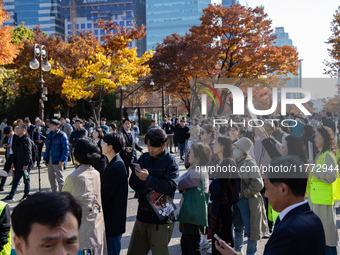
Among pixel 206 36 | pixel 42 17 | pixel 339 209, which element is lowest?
pixel 339 209

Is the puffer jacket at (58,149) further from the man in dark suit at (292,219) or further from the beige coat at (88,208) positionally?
the man in dark suit at (292,219)

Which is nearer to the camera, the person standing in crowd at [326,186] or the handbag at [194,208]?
the handbag at [194,208]

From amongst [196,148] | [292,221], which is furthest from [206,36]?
[292,221]

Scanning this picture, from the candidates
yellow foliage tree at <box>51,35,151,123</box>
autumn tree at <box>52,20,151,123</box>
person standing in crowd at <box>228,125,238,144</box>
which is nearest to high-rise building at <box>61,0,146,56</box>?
autumn tree at <box>52,20,151,123</box>

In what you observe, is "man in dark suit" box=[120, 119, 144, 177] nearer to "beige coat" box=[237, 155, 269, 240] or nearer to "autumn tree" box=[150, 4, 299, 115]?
"beige coat" box=[237, 155, 269, 240]

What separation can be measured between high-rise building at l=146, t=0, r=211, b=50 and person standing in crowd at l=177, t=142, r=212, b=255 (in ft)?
415

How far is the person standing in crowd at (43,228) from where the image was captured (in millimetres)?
1437

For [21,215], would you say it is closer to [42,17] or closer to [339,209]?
[339,209]

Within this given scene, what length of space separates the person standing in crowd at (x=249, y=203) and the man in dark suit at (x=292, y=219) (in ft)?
6.52

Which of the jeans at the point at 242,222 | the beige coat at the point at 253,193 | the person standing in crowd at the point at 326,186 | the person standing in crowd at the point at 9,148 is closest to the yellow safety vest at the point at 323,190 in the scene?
the person standing in crowd at the point at 326,186

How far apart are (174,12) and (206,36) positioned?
112 metres

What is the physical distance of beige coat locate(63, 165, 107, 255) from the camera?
3080 millimetres

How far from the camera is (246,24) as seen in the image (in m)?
22.1

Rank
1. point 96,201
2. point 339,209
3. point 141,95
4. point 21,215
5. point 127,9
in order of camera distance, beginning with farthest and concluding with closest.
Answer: point 127,9
point 141,95
point 339,209
point 96,201
point 21,215
